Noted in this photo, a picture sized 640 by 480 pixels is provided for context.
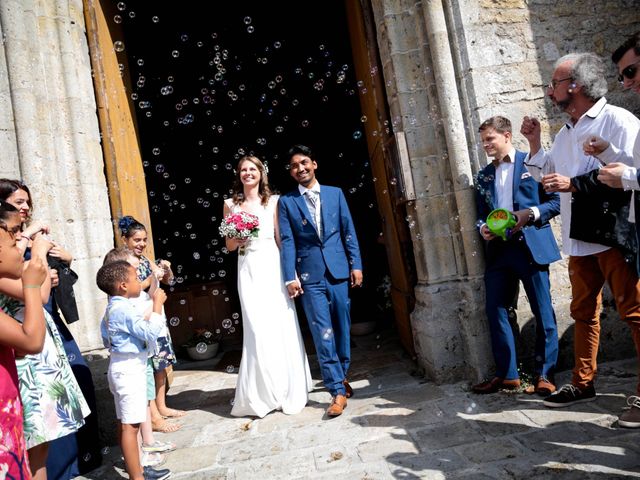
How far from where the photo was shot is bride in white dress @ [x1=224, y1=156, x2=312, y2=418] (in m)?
4.13

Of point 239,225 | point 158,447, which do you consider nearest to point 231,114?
point 239,225

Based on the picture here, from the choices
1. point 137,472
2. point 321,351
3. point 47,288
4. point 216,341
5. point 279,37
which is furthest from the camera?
point 279,37

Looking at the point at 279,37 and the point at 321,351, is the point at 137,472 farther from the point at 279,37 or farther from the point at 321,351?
the point at 279,37

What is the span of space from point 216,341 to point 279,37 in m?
5.97

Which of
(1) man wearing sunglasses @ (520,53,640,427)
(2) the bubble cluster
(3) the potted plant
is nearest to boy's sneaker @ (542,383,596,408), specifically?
(1) man wearing sunglasses @ (520,53,640,427)

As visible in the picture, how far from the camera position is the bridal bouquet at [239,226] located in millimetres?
4184

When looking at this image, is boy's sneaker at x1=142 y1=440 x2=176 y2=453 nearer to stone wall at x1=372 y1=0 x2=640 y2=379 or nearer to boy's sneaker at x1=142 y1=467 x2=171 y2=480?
boy's sneaker at x1=142 y1=467 x2=171 y2=480

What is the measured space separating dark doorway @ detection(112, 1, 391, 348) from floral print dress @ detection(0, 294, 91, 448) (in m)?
5.66

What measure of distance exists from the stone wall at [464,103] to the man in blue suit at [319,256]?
0.77 metres

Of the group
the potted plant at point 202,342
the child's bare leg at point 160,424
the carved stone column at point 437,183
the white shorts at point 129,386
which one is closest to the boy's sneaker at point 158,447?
the child's bare leg at point 160,424

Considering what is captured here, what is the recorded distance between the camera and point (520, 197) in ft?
12.1

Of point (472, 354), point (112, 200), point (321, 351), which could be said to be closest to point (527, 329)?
point (472, 354)

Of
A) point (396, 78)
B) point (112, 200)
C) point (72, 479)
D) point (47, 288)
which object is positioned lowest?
point (72, 479)

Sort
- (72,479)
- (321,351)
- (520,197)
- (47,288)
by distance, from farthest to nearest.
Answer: (321,351)
(520,197)
(72,479)
(47,288)
